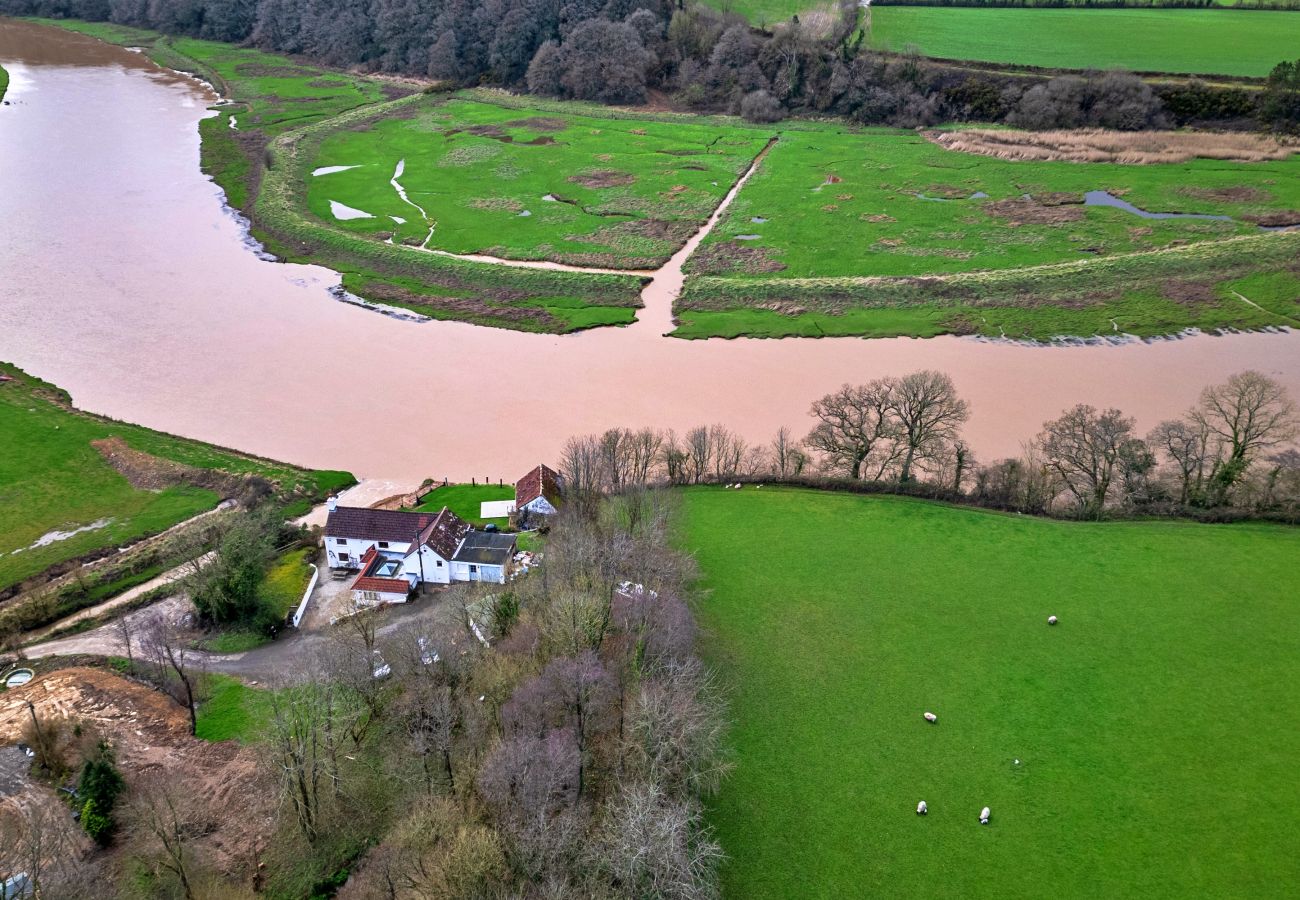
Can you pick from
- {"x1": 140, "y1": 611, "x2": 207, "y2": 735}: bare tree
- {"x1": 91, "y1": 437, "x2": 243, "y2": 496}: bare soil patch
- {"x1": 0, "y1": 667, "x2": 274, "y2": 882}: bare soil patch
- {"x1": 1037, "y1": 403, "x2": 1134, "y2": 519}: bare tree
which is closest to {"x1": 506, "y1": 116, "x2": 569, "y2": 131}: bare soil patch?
{"x1": 91, "y1": 437, "x2": 243, "y2": 496}: bare soil patch

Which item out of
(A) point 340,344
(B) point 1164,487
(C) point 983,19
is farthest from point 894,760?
(C) point 983,19

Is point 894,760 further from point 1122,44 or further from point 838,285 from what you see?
point 1122,44

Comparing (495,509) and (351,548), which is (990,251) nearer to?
(495,509)

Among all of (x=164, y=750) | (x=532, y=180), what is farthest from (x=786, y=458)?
(x=532, y=180)

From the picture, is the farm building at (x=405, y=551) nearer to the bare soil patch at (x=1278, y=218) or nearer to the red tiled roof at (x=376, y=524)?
the red tiled roof at (x=376, y=524)

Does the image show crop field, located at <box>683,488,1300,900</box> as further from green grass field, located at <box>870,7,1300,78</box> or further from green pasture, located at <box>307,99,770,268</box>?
green grass field, located at <box>870,7,1300,78</box>

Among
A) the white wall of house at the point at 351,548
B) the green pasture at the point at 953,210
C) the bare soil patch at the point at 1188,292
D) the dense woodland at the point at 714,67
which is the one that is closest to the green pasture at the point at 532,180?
the green pasture at the point at 953,210
